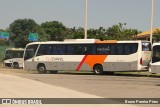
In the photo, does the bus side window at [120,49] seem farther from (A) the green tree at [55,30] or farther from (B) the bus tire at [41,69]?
(A) the green tree at [55,30]

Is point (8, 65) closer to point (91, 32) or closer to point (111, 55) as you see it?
point (111, 55)

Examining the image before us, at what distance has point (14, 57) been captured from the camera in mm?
Result: 50531

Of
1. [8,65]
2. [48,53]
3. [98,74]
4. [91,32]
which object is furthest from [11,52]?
[91,32]

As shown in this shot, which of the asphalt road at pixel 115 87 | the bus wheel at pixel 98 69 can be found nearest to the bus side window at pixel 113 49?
the bus wheel at pixel 98 69

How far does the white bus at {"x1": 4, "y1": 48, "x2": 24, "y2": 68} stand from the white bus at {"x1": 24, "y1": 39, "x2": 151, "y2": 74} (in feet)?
41.6

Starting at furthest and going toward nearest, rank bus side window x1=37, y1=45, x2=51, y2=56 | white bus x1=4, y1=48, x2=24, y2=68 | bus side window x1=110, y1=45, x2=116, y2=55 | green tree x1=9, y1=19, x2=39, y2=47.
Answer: green tree x1=9, y1=19, x2=39, y2=47 → white bus x1=4, y1=48, x2=24, y2=68 → bus side window x1=37, y1=45, x2=51, y2=56 → bus side window x1=110, y1=45, x2=116, y2=55

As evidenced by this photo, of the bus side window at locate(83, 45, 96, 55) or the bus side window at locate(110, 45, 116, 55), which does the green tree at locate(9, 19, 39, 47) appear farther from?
the bus side window at locate(110, 45, 116, 55)

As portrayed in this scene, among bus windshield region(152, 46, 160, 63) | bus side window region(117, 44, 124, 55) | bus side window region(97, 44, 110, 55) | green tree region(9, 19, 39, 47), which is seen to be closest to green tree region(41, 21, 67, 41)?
green tree region(9, 19, 39, 47)

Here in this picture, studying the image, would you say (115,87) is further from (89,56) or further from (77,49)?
(77,49)

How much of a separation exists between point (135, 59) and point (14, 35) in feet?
206

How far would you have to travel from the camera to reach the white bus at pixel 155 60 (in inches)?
1141

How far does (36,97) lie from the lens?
13.4 m

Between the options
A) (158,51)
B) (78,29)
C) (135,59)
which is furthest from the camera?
(78,29)

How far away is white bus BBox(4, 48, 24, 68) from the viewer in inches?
1970
